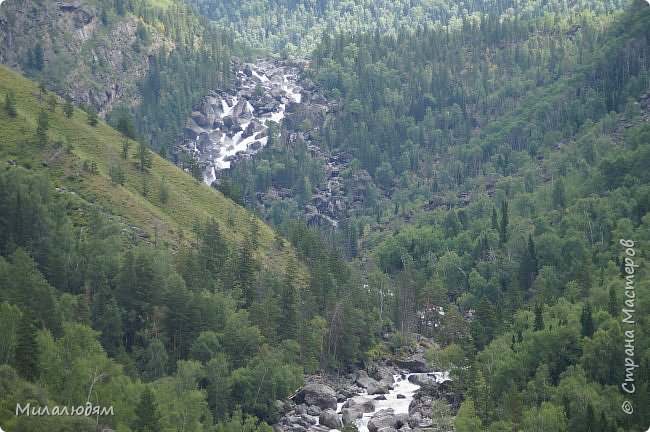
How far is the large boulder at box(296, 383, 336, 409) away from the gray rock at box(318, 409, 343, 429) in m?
6.50

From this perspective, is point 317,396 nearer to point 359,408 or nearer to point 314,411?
point 314,411

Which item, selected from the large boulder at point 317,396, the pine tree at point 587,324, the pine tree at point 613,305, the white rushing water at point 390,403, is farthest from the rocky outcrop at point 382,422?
the pine tree at point 613,305

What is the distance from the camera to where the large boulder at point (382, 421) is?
563 feet

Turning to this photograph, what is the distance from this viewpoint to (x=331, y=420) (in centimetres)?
17612

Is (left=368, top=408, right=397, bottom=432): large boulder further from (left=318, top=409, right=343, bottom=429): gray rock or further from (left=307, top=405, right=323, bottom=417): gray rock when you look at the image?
(left=307, top=405, right=323, bottom=417): gray rock

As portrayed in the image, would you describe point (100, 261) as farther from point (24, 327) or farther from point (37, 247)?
point (24, 327)

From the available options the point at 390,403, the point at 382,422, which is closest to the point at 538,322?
the point at 390,403

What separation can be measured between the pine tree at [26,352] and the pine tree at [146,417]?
1473 centimetres

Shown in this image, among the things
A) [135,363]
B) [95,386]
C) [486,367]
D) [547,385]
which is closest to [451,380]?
[486,367]

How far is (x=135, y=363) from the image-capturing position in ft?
584

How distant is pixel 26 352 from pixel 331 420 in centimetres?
4791

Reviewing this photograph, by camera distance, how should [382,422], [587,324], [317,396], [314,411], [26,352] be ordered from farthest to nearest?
[317,396] → [314,411] → [587,324] → [382,422] → [26,352]

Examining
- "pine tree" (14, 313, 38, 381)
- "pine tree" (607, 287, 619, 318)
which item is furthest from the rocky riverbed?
"pine tree" (14, 313, 38, 381)

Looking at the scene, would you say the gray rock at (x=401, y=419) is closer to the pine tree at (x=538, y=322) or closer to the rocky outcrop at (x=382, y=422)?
the rocky outcrop at (x=382, y=422)
